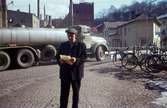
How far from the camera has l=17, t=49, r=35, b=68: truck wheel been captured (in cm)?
2594

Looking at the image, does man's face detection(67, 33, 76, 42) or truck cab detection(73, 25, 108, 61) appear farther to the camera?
truck cab detection(73, 25, 108, 61)

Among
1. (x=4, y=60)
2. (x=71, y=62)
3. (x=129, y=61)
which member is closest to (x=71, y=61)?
(x=71, y=62)

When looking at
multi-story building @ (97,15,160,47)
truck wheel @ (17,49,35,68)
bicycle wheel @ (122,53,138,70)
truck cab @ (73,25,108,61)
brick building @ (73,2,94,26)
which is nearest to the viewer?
bicycle wheel @ (122,53,138,70)

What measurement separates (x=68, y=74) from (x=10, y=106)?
2.75 metres

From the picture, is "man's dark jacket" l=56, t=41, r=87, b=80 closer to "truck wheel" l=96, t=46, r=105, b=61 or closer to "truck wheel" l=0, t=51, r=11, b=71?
"truck wheel" l=0, t=51, r=11, b=71

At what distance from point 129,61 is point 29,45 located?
23.3 ft

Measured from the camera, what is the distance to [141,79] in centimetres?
1784

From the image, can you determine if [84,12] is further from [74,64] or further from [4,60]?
[74,64]

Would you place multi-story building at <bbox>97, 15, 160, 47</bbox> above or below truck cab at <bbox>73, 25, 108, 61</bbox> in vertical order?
above

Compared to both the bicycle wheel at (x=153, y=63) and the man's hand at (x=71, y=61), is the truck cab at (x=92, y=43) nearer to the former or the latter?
the bicycle wheel at (x=153, y=63)

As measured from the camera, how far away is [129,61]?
896 inches

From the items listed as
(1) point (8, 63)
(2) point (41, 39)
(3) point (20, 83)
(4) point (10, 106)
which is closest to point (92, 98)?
(4) point (10, 106)

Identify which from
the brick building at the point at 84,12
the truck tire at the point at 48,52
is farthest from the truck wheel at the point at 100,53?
the brick building at the point at 84,12

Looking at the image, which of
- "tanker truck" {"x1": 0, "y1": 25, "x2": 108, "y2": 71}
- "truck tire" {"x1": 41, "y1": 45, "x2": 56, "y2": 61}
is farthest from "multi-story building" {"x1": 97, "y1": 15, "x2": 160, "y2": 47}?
"truck tire" {"x1": 41, "y1": 45, "x2": 56, "y2": 61}
